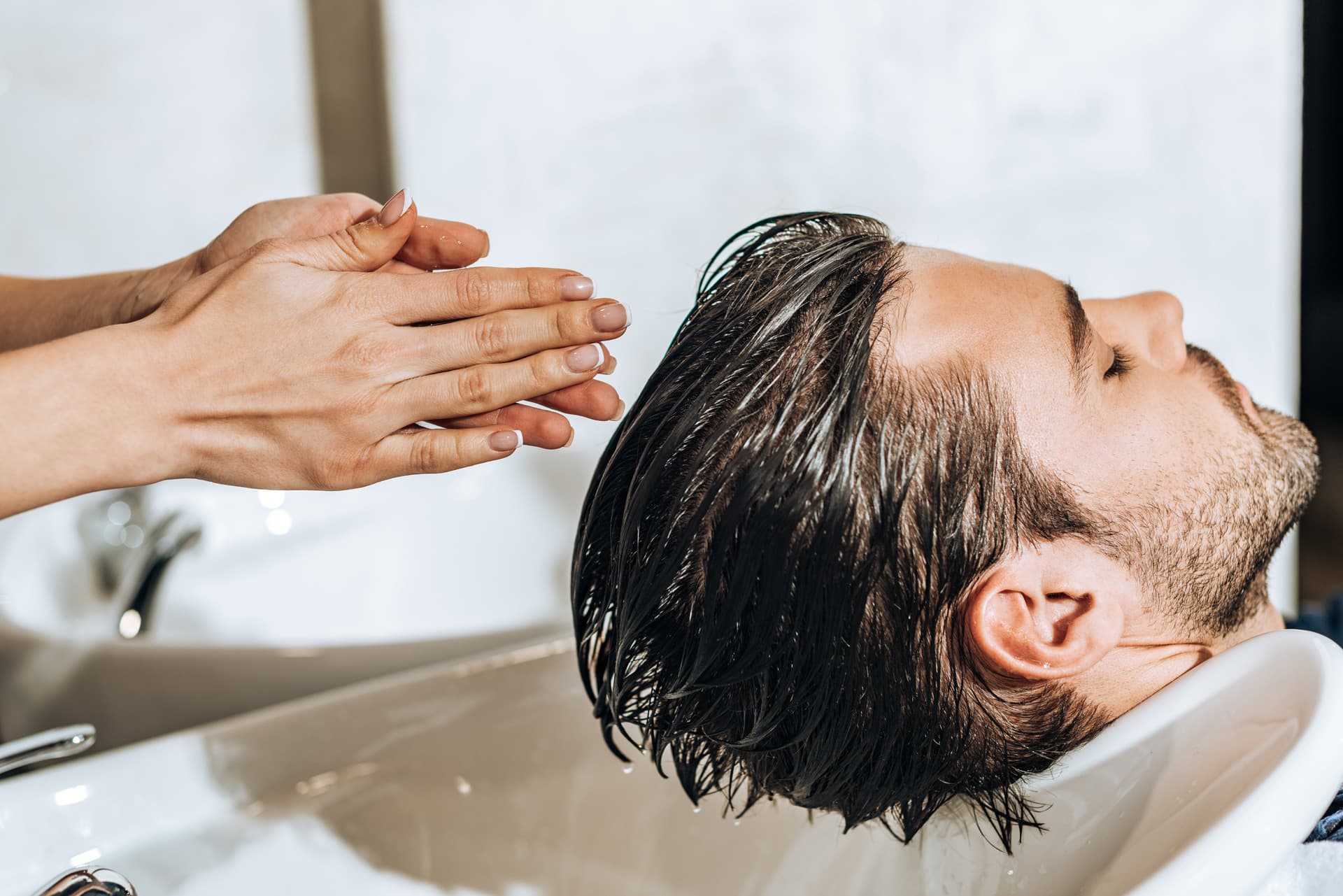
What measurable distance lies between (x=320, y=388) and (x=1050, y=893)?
0.72 metres

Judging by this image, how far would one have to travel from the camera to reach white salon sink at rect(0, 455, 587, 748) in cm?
124

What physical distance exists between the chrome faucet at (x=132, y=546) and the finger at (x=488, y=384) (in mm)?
800

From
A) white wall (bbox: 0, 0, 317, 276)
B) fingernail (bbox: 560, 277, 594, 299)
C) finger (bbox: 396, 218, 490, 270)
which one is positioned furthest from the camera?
white wall (bbox: 0, 0, 317, 276)

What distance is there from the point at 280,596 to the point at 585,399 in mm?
903

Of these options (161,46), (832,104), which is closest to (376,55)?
(161,46)

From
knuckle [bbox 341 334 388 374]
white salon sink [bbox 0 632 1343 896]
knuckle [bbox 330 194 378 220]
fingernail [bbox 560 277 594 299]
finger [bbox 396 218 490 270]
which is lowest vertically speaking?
white salon sink [bbox 0 632 1343 896]

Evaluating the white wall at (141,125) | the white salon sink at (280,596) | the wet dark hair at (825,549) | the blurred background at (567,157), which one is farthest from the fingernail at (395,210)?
the white wall at (141,125)

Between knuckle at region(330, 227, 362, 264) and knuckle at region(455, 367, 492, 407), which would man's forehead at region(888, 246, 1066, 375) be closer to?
knuckle at region(455, 367, 492, 407)

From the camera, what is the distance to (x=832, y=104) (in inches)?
68.0

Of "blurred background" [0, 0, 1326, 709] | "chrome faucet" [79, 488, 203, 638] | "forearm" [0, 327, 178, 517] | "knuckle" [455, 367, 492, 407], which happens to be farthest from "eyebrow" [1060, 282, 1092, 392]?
"chrome faucet" [79, 488, 203, 638]

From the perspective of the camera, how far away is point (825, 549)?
0.82 metres

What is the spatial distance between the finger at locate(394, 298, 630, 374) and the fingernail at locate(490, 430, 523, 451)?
6cm

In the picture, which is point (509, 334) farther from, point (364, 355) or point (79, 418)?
point (79, 418)

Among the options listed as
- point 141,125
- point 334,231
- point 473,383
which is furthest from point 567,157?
point 473,383
